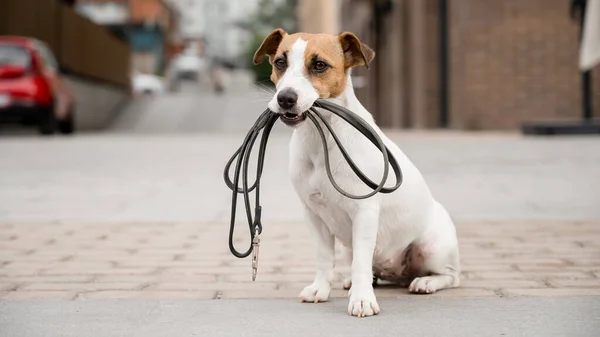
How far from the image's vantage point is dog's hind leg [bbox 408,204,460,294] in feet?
13.1

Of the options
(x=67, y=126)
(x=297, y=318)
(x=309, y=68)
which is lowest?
(x=67, y=126)

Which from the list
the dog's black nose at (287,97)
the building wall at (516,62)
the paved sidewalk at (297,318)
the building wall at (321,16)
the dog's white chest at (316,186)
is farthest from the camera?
the building wall at (321,16)

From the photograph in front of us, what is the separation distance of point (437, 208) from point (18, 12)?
2129 centimetres

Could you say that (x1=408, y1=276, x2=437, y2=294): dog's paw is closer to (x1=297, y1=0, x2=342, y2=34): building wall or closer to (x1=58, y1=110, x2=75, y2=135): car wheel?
(x1=58, y1=110, x2=75, y2=135): car wheel

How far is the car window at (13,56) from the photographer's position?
18.5 meters

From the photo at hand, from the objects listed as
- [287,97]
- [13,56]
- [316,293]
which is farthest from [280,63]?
[13,56]

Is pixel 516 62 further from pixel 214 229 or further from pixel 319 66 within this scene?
pixel 319 66

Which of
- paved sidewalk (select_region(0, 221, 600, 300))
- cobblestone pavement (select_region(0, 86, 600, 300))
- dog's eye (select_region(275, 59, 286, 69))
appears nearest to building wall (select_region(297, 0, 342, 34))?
cobblestone pavement (select_region(0, 86, 600, 300))

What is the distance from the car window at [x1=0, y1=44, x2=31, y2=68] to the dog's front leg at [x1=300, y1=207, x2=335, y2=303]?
15.8 metres

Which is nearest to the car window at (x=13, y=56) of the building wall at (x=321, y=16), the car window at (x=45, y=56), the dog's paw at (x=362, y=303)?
the car window at (x=45, y=56)

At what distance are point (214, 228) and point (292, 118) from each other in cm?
295

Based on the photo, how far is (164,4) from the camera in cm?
9788

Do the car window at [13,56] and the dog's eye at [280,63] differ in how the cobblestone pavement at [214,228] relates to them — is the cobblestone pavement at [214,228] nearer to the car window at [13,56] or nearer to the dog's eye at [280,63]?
the dog's eye at [280,63]

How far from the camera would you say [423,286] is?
397cm
